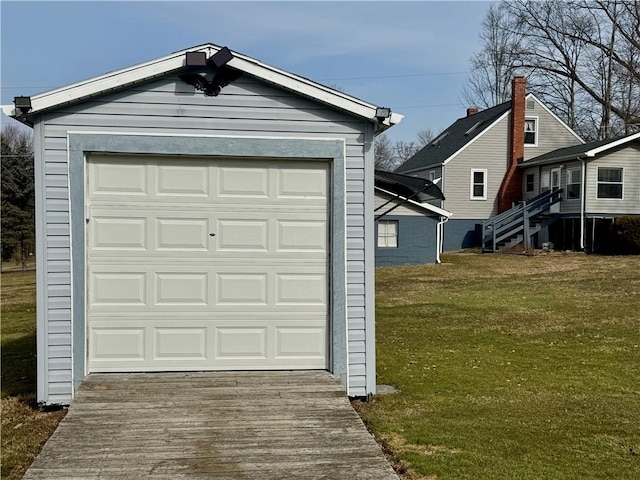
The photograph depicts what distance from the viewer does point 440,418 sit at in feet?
20.2

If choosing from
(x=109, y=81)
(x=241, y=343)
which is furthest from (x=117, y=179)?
(x=241, y=343)

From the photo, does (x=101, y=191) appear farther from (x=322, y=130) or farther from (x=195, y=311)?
(x=322, y=130)

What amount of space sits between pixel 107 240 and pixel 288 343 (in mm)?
2132

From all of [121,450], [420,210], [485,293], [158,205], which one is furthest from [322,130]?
[420,210]

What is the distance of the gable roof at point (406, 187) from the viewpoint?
1361cm

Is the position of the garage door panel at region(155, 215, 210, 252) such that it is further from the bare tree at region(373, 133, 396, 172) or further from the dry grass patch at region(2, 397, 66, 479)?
the bare tree at region(373, 133, 396, 172)

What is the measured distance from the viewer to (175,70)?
639 cm

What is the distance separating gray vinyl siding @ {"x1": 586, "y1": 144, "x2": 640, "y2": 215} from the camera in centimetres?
2583

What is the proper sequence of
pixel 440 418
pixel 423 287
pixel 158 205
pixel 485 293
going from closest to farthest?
1. pixel 440 418
2. pixel 158 205
3. pixel 485 293
4. pixel 423 287

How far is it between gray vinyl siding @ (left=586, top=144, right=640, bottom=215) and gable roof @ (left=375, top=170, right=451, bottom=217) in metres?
6.79

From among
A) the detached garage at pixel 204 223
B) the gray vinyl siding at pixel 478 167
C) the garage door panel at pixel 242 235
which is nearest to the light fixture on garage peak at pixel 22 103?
the detached garage at pixel 204 223

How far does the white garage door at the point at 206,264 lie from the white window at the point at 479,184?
24689 mm

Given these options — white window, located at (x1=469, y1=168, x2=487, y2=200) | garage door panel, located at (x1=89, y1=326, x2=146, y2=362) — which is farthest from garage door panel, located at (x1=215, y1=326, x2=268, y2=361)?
white window, located at (x1=469, y1=168, x2=487, y2=200)

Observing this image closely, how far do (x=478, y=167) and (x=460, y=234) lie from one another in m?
3.37
